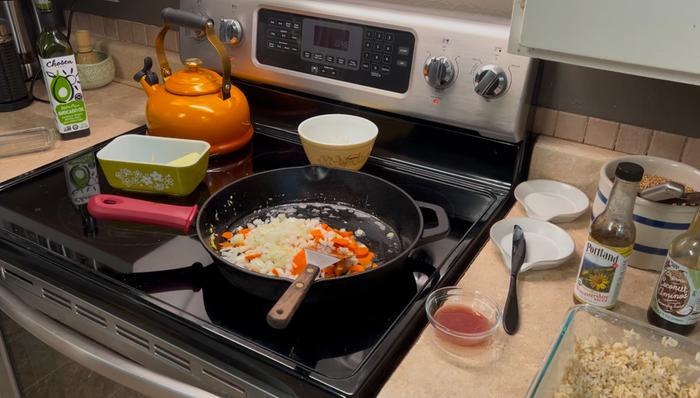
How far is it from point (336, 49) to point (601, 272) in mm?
635

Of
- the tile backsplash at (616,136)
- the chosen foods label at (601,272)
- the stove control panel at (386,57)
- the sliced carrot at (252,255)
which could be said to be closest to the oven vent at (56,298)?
the sliced carrot at (252,255)

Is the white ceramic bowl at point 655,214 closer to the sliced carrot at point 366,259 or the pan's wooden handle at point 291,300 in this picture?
the sliced carrot at point 366,259

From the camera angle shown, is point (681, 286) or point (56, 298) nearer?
point (681, 286)

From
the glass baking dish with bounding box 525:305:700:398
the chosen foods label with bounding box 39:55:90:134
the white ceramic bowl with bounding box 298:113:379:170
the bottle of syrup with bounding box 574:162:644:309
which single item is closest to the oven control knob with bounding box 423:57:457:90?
the white ceramic bowl with bounding box 298:113:379:170

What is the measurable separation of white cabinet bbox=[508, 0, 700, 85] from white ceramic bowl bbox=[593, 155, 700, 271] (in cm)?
21

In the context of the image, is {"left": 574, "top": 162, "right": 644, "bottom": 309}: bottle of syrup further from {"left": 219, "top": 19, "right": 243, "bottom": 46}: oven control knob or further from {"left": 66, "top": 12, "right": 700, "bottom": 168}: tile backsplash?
{"left": 219, "top": 19, "right": 243, "bottom": 46}: oven control knob

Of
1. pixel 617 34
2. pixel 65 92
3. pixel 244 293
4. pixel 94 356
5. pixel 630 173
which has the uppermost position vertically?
pixel 617 34

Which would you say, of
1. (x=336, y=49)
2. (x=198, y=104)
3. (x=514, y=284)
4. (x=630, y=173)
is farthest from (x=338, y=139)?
(x=630, y=173)

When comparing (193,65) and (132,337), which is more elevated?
(193,65)

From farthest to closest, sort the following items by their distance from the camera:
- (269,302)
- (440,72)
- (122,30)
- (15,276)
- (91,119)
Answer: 1. (122,30)
2. (91,119)
3. (440,72)
4. (15,276)
5. (269,302)

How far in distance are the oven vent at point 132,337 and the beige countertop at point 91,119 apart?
18.5 inches

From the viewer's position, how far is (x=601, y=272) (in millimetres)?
756

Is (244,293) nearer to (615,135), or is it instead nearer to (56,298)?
(56,298)

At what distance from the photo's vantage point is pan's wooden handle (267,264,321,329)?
2.16 feet
